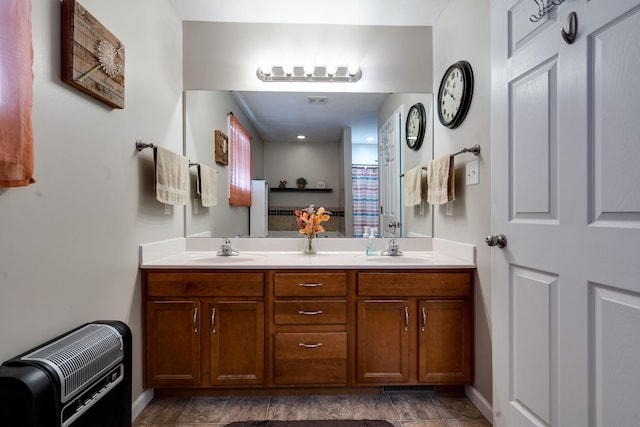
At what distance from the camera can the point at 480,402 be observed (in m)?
1.71

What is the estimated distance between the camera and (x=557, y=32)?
1.07 m

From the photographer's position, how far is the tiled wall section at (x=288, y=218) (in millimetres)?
2328

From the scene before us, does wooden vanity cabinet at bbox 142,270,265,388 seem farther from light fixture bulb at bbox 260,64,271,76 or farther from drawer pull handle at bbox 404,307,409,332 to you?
light fixture bulb at bbox 260,64,271,76

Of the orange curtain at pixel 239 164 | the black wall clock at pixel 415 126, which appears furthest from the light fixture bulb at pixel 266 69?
the black wall clock at pixel 415 126

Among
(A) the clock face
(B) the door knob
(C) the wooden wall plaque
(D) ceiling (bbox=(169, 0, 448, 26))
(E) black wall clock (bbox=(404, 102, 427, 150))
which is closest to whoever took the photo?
(C) the wooden wall plaque

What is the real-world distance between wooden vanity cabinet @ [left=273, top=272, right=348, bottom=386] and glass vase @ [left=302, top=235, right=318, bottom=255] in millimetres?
466

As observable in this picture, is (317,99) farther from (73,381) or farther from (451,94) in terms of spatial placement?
(73,381)

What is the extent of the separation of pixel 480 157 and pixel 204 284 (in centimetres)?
168

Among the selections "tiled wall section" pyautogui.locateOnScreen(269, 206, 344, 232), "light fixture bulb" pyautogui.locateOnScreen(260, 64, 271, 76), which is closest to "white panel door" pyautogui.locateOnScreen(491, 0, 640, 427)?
"tiled wall section" pyautogui.locateOnScreen(269, 206, 344, 232)

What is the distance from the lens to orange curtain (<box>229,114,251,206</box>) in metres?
2.32

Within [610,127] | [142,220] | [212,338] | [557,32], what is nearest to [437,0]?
[557,32]

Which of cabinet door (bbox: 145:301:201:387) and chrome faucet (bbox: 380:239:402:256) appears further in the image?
chrome faucet (bbox: 380:239:402:256)

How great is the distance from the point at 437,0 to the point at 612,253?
1.88 m

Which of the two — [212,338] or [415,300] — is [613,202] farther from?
[212,338]
